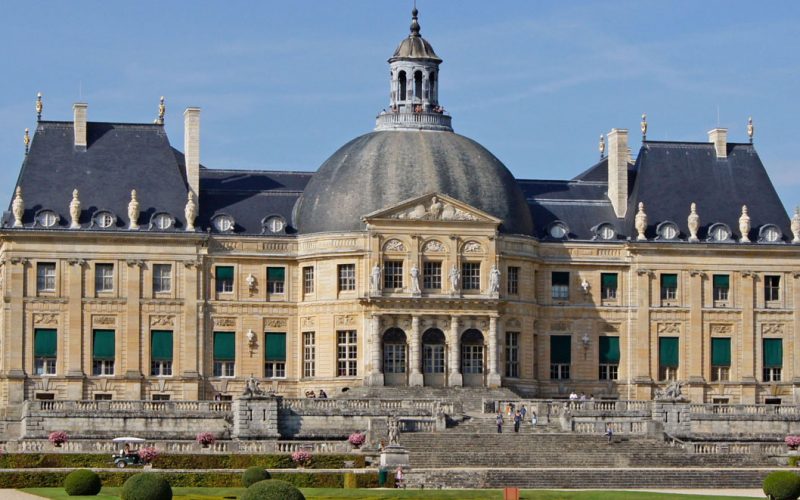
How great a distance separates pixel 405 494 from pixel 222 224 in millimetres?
29743

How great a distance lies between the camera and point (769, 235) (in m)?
100

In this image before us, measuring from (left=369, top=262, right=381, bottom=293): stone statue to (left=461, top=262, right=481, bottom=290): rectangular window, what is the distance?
11.9 feet

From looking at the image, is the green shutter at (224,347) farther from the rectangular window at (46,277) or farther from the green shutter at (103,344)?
the rectangular window at (46,277)

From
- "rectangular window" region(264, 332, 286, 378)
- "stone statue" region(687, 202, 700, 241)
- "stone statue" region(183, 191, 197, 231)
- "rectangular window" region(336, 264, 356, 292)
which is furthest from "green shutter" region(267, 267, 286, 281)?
"stone statue" region(687, 202, 700, 241)

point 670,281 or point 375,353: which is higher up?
point 670,281

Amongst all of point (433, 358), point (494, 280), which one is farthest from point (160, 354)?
point (494, 280)

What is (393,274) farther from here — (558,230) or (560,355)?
(560,355)

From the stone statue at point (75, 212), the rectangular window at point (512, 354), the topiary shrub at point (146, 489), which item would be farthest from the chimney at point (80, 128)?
the topiary shrub at point (146, 489)

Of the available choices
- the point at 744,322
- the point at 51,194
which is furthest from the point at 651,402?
the point at 51,194

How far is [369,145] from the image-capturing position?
97750mm

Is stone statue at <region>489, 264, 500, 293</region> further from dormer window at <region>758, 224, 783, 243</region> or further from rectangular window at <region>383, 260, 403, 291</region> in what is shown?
dormer window at <region>758, 224, 783, 243</region>

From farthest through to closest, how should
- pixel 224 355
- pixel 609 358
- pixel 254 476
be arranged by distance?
pixel 609 358 → pixel 224 355 → pixel 254 476

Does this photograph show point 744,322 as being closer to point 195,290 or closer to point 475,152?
point 475,152

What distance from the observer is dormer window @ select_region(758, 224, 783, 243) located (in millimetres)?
100188
